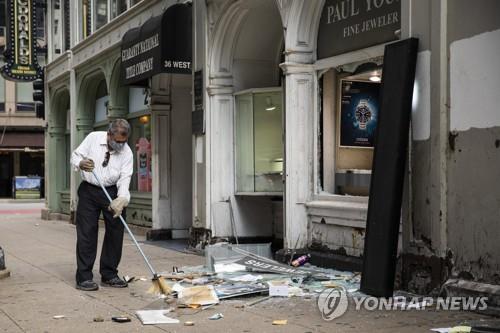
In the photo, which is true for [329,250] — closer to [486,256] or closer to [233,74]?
[486,256]

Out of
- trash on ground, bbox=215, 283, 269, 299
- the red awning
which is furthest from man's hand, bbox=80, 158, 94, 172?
the red awning

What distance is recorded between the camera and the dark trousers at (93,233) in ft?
25.7

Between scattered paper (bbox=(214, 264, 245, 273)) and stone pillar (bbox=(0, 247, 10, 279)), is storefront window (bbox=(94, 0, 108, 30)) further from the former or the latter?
scattered paper (bbox=(214, 264, 245, 273))

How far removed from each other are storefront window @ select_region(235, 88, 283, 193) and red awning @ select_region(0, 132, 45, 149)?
3069cm

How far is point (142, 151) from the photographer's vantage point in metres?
16.0

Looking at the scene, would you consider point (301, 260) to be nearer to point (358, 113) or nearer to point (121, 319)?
point (358, 113)

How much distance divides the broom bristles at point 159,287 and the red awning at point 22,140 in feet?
112

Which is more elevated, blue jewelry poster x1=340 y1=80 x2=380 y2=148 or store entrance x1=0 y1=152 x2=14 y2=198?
blue jewelry poster x1=340 y1=80 x2=380 y2=148

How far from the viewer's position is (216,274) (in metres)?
8.53

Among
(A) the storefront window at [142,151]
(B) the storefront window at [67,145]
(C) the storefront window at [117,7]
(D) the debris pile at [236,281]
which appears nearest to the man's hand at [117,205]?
(D) the debris pile at [236,281]

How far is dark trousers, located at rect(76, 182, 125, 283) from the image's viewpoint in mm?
7820

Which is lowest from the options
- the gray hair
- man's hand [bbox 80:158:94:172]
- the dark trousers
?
the dark trousers

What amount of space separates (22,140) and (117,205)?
34255mm

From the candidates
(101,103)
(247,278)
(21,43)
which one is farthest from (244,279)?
(21,43)
